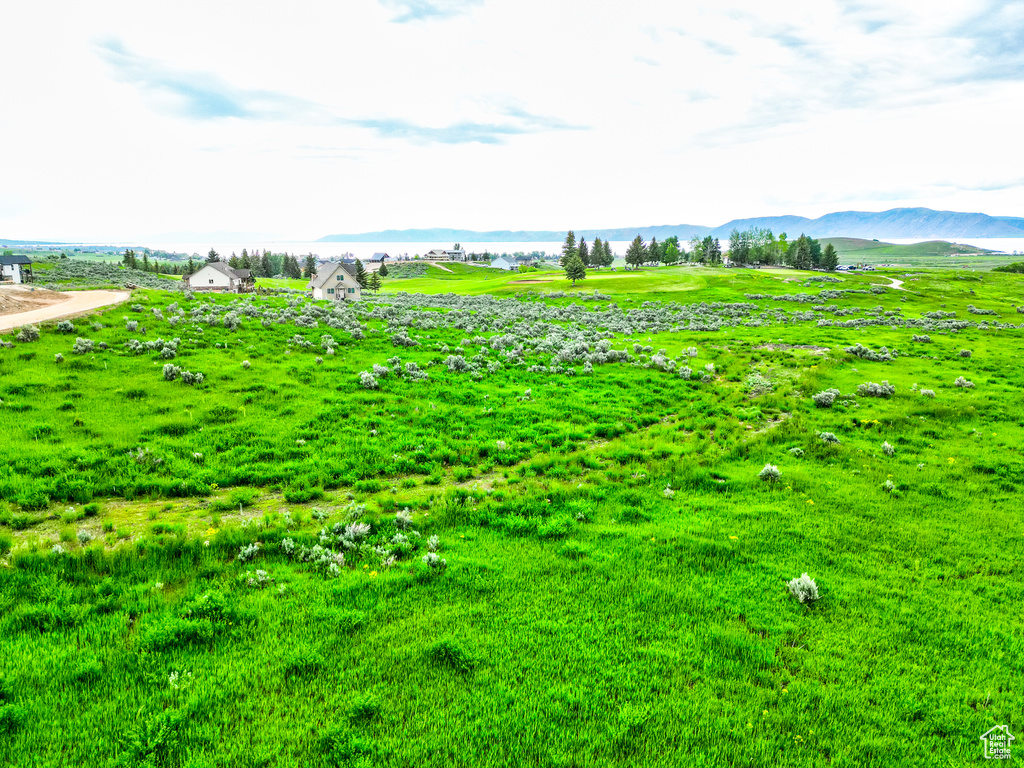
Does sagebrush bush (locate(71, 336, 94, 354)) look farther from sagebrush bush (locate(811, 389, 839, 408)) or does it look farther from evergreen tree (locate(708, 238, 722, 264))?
evergreen tree (locate(708, 238, 722, 264))

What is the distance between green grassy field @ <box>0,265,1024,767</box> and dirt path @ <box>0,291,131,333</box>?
5317mm

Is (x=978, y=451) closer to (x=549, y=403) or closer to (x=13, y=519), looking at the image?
(x=549, y=403)

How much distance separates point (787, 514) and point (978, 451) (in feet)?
34.9

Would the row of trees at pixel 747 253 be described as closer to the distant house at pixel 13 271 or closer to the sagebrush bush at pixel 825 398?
the distant house at pixel 13 271

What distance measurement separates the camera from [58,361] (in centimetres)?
2177

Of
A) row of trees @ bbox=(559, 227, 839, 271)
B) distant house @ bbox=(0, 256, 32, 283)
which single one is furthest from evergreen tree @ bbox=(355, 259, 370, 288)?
row of trees @ bbox=(559, 227, 839, 271)

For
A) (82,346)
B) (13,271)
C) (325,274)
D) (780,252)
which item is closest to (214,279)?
(325,274)

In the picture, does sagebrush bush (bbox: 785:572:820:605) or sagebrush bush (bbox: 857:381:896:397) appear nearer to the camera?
sagebrush bush (bbox: 785:572:820:605)

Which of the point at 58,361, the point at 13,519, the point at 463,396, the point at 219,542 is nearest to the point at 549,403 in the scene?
the point at 463,396

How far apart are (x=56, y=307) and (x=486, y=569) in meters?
41.1

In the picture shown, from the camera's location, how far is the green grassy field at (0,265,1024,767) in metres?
6.43

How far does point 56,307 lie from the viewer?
34469mm

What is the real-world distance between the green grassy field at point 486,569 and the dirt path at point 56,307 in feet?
17.4

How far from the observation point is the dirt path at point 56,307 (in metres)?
27.9
